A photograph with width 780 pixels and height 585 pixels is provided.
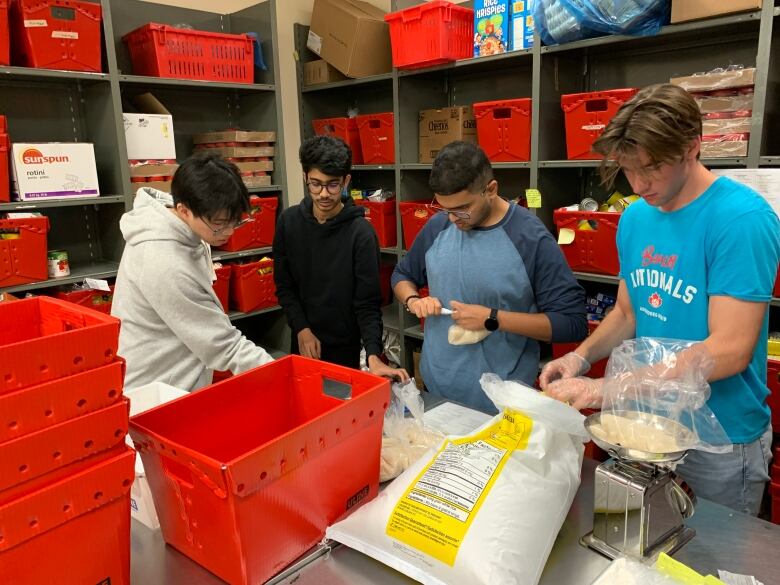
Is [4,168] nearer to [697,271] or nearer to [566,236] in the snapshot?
[566,236]

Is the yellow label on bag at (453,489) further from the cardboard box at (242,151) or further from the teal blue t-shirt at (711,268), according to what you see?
the cardboard box at (242,151)

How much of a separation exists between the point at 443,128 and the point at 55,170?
194 centimetres

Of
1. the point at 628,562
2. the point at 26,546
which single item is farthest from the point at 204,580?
the point at 628,562

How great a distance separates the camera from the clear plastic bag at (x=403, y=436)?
1.21 metres

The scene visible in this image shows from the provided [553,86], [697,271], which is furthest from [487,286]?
[553,86]

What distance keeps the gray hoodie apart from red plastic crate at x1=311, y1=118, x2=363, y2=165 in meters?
2.27

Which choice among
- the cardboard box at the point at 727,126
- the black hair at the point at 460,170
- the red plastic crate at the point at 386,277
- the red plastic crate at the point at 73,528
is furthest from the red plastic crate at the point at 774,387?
the red plastic crate at the point at 73,528

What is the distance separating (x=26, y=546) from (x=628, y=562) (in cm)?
85

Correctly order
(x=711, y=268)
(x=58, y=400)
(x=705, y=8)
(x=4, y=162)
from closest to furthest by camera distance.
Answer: (x=58, y=400)
(x=711, y=268)
(x=705, y=8)
(x=4, y=162)

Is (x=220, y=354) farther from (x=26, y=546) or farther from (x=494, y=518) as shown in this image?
(x=494, y=518)

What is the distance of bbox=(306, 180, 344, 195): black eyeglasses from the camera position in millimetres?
2096

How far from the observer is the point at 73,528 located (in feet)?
2.69

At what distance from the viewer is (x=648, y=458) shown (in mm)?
878

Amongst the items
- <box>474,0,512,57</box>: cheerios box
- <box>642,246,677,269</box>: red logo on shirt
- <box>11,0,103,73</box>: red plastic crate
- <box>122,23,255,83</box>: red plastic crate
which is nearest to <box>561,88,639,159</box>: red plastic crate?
<box>474,0,512,57</box>: cheerios box
